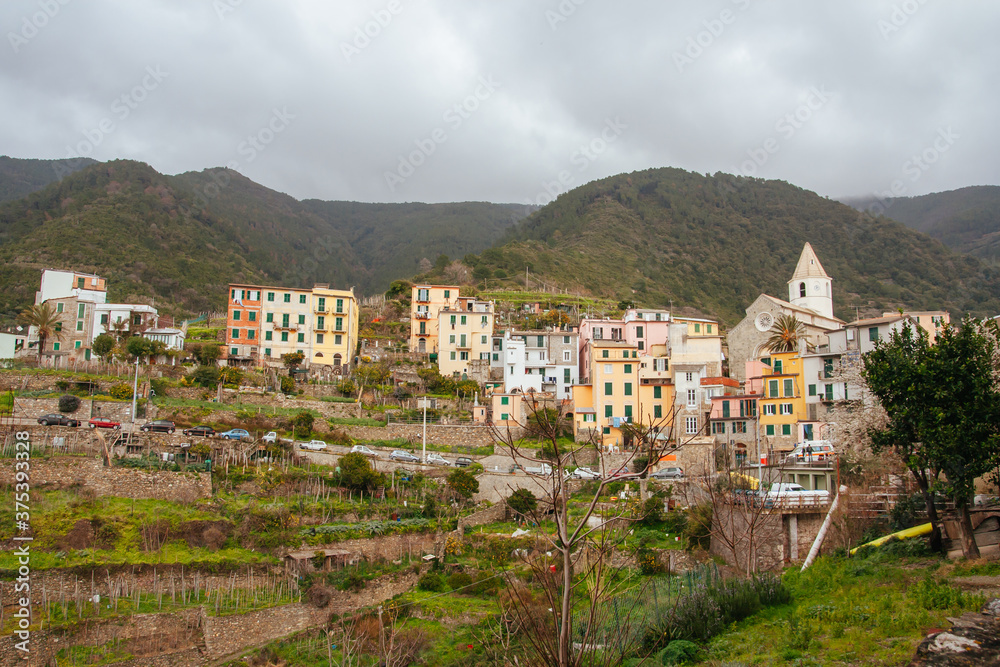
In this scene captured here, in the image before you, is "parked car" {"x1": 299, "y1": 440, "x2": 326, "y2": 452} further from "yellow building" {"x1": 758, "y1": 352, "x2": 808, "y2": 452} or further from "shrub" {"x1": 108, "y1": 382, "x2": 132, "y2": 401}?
"yellow building" {"x1": 758, "y1": 352, "x2": 808, "y2": 452}

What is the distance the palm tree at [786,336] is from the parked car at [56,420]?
41.2 m

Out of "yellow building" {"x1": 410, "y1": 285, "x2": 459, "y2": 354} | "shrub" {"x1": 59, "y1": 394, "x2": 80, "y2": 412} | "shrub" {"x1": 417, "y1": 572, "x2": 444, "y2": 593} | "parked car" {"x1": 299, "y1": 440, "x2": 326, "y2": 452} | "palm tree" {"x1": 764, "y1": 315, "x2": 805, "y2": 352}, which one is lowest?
"shrub" {"x1": 417, "y1": 572, "x2": 444, "y2": 593}

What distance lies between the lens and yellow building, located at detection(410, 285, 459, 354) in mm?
56219


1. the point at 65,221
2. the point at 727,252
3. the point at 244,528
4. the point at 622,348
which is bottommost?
the point at 244,528

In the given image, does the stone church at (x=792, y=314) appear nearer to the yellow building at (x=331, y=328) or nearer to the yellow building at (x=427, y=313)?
the yellow building at (x=427, y=313)

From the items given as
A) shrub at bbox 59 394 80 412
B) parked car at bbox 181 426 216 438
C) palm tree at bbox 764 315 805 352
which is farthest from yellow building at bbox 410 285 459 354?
shrub at bbox 59 394 80 412

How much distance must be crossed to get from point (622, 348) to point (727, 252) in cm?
7750

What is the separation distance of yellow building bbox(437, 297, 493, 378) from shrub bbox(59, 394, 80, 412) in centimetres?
2508

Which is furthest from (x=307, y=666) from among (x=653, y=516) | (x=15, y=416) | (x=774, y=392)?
(x=774, y=392)

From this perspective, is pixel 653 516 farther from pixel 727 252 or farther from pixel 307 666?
pixel 727 252

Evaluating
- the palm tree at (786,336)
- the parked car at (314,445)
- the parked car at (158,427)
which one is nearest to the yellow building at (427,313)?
the parked car at (314,445)

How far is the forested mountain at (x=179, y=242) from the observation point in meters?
72.9

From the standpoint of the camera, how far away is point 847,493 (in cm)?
2212

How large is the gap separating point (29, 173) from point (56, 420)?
124m
